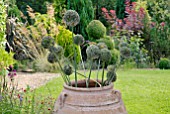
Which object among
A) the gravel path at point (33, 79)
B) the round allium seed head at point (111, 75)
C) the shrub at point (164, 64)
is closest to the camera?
the round allium seed head at point (111, 75)

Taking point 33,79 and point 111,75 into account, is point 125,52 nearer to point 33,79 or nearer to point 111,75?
point 111,75

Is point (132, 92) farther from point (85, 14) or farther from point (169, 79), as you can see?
point (85, 14)

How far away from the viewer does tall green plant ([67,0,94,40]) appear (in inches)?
392

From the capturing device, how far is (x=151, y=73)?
813 centimetres

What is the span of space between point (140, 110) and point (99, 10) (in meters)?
7.36

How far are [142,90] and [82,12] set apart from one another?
13.9 ft

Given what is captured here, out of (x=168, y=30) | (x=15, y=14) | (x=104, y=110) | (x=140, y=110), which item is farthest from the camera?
(x=168, y=30)

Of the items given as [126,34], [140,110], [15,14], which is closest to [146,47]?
[126,34]

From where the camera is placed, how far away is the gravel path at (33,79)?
717 cm

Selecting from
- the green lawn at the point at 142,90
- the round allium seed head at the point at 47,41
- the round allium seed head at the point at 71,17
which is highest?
the round allium seed head at the point at 71,17

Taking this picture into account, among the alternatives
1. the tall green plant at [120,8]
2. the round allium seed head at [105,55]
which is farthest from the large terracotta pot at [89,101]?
the tall green plant at [120,8]

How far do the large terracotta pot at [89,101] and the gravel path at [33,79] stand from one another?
13.6 ft

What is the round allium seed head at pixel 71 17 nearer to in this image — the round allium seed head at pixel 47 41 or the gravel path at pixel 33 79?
the round allium seed head at pixel 47 41

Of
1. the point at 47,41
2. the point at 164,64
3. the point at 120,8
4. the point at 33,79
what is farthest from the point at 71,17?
the point at 120,8
